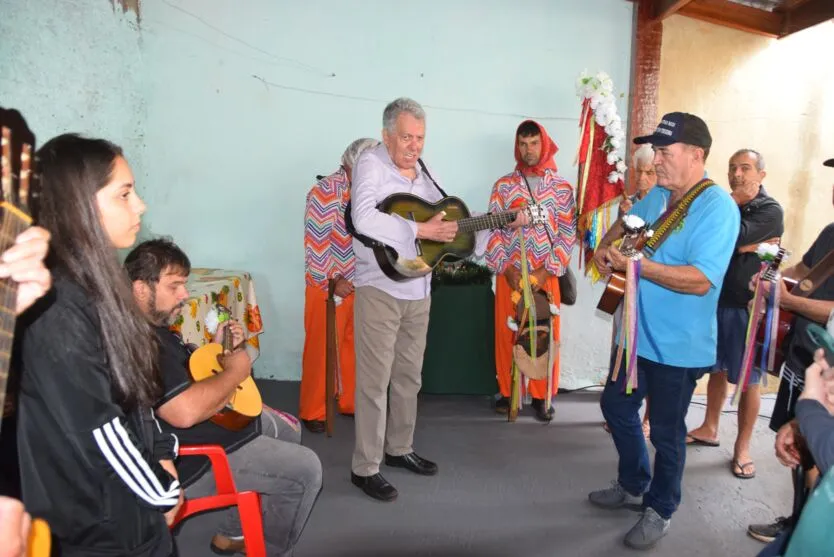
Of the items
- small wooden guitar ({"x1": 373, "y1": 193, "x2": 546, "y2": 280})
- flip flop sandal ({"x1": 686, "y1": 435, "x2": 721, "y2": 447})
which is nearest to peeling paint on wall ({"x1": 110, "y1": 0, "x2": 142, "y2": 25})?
small wooden guitar ({"x1": 373, "y1": 193, "x2": 546, "y2": 280})

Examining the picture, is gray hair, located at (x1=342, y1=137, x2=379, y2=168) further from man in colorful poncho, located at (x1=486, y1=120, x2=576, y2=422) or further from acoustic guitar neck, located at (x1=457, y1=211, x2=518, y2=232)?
man in colorful poncho, located at (x1=486, y1=120, x2=576, y2=422)

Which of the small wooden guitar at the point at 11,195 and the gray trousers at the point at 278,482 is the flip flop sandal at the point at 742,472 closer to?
the gray trousers at the point at 278,482

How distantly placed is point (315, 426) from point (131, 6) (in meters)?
3.04

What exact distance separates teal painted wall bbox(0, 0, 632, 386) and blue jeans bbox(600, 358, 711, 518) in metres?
1.96

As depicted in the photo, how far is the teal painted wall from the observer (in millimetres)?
4234

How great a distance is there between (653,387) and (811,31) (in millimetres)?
3348

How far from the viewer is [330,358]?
348 centimetres

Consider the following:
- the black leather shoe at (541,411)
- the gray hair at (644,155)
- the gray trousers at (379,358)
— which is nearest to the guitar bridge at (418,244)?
the gray trousers at (379,358)

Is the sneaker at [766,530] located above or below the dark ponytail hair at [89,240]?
below

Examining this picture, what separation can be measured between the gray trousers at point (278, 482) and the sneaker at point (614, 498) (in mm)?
1388

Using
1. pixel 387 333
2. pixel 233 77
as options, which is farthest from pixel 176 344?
pixel 233 77

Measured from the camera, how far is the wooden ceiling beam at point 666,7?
375 centimetres

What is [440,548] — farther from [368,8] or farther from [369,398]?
[368,8]

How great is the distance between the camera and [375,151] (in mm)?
2811
